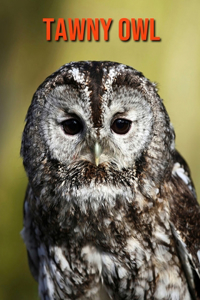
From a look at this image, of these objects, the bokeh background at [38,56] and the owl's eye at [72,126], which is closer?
the owl's eye at [72,126]

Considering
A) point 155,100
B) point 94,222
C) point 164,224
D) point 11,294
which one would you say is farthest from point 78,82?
point 11,294

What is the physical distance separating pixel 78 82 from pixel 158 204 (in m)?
0.65

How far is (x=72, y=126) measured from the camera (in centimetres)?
163

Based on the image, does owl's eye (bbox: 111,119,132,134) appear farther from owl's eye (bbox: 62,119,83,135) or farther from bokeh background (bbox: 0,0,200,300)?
bokeh background (bbox: 0,0,200,300)

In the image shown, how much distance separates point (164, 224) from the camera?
1848 millimetres

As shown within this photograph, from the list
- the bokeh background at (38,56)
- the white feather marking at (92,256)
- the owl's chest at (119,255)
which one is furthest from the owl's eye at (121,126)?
the bokeh background at (38,56)

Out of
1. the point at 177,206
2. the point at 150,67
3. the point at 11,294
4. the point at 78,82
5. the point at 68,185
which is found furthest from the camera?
the point at 150,67

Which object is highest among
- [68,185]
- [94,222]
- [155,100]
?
[155,100]

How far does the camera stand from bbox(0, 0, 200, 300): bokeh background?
3693mm

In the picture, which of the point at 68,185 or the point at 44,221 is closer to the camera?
the point at 68,185

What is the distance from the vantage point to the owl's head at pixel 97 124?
157 cm

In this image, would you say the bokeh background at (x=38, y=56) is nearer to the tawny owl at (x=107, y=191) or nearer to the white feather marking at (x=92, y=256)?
the tawny owl at (x=107, y=191)

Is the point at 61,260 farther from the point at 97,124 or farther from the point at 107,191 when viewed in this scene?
the point at 97,124

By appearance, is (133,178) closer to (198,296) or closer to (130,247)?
(130,247)
